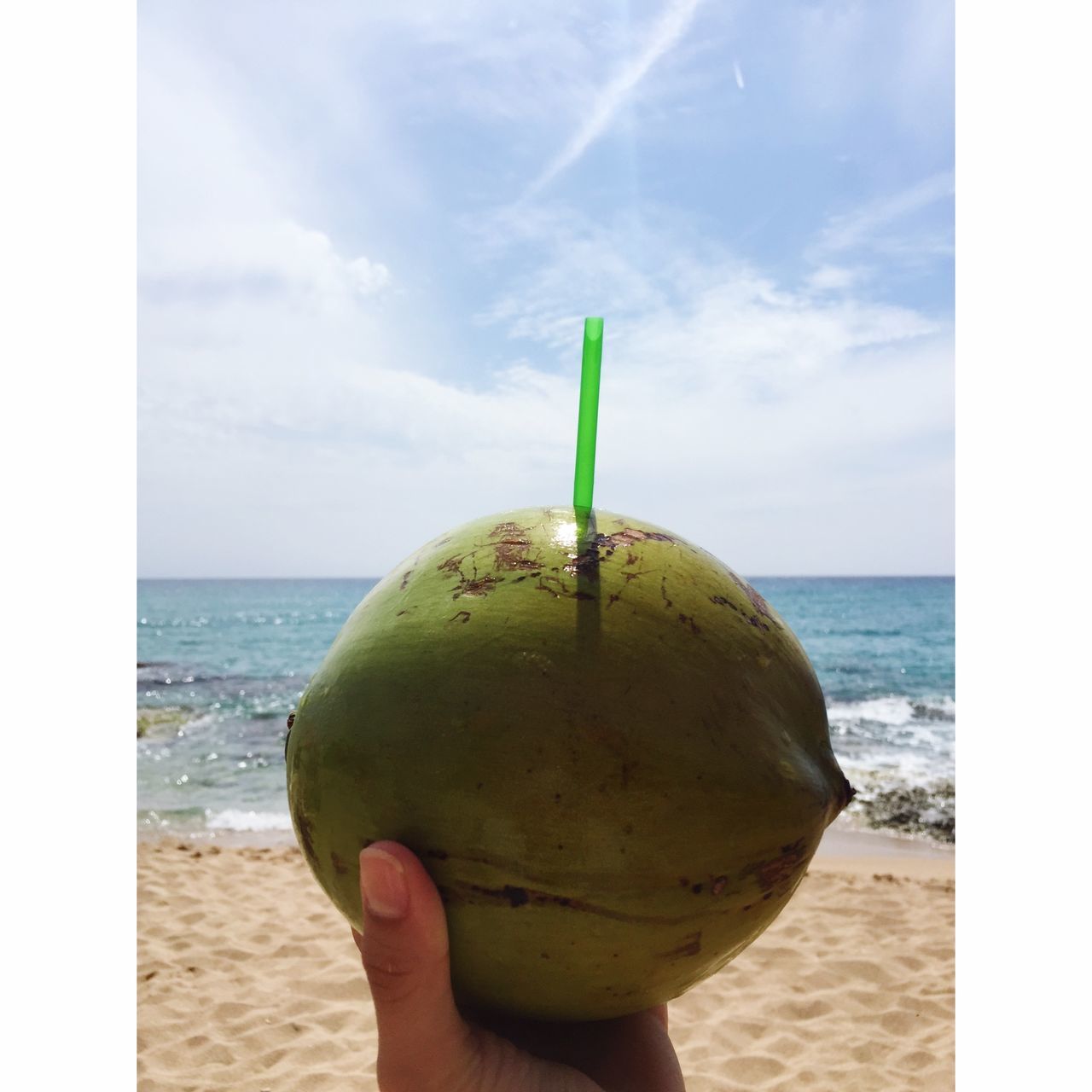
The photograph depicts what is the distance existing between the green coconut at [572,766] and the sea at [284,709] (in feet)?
15.4

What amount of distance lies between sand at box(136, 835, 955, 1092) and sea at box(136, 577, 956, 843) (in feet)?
6.57

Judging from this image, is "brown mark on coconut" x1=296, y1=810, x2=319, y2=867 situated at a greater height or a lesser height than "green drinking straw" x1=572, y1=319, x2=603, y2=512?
lesser

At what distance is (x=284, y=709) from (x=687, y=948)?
1500cm

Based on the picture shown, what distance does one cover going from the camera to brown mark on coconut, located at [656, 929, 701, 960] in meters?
1.19

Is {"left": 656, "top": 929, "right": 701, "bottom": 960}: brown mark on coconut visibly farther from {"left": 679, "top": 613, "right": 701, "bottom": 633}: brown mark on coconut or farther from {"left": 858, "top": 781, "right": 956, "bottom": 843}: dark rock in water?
{"left": 858, "top": 781, "right": 956, "bottom": 843}: dark rock in water

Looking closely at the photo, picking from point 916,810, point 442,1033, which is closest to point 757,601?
point 442,1033

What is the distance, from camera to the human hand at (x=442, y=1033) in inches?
44.9

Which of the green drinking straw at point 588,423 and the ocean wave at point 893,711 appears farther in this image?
the ocean wave at point 893,711

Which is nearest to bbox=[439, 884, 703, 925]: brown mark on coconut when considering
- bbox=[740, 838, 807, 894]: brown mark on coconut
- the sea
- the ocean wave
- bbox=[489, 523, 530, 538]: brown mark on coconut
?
bbox=[740, 838, 807, 894]: brown mark on coconut

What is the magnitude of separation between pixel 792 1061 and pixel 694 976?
3.59 meters

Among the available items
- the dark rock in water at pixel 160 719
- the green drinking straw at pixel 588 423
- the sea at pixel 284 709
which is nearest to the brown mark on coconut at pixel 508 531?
the green drinking straw at pixel 588 423

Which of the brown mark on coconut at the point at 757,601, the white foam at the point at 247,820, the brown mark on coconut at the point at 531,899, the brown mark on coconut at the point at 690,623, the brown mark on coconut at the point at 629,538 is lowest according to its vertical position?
the white foam at the point at 247,820

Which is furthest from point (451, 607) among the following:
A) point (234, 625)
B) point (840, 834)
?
point (234, 625)

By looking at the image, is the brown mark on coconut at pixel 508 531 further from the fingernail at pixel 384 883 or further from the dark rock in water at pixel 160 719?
the dark rock in water at pixel 160 719
